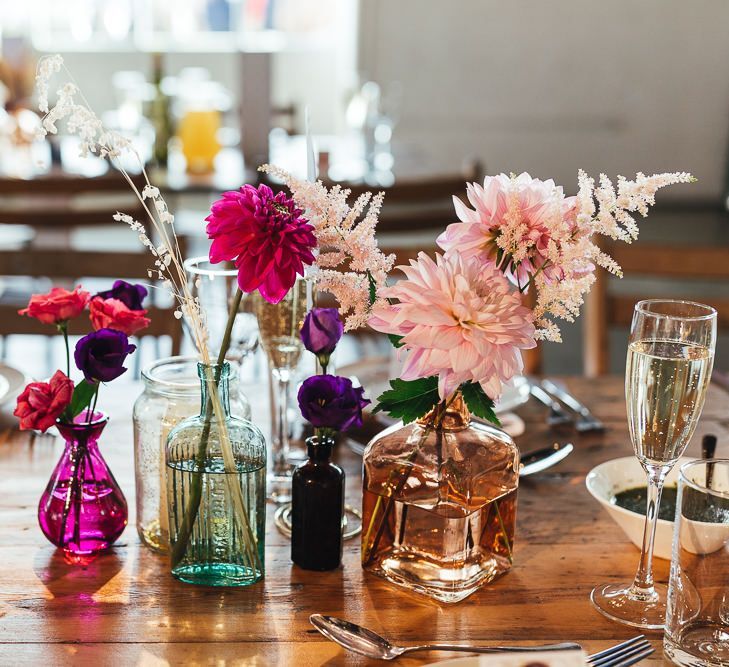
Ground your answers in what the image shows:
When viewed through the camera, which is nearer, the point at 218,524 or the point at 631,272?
the point at 218,524

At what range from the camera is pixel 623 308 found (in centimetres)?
193

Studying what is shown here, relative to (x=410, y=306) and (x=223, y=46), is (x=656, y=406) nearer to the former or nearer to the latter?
(x=410, y=306)

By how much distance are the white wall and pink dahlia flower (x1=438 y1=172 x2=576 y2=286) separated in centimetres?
497

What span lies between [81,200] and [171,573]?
273 cm

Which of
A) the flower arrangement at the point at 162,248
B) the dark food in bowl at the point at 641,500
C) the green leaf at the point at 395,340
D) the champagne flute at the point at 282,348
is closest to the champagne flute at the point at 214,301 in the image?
the champagne flute at the point at 282,348

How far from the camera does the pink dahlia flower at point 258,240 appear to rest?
821 millimetres

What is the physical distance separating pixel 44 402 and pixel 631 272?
4.46 ft

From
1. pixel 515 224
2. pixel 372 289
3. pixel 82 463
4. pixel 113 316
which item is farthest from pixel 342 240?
pixel 82 463

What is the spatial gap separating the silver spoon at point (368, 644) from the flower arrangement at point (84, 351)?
1.00ft

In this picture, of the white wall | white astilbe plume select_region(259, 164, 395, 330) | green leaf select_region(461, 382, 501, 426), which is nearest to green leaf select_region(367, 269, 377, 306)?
white astilbe plume select_region(259, 164, 395, 330)

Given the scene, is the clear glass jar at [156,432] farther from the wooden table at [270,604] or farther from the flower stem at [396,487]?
the flower stem at [396,487]

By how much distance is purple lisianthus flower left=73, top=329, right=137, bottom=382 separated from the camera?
0.92m

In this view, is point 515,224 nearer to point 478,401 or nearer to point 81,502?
point 478,401

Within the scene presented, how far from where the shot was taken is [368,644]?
0.84m
